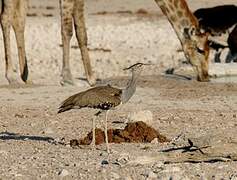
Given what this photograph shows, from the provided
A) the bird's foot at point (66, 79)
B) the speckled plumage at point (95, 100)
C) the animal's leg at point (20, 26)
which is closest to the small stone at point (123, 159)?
the speckled plumage at point (95, 100)

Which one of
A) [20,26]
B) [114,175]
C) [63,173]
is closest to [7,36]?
[20,26]

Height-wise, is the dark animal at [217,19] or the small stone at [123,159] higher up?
the small stone at [123,159]

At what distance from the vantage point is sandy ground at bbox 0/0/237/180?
7969 millimetres

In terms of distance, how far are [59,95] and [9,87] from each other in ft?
4.46

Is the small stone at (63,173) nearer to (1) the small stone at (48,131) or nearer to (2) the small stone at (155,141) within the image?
(2) the small stone at (155,141)

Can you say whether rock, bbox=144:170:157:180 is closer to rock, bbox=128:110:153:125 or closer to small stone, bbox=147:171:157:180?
small stone, bbox=147:171:157:180

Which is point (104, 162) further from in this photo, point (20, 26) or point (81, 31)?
point (20, 26)

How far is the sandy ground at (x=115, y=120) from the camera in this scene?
797 centimetres

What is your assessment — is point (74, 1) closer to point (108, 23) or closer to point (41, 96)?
point (41, 96)

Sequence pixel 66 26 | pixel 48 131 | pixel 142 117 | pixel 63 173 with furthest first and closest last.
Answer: pixel 66 26
pixel 142 117
pixel 48 131
pixel 63 173

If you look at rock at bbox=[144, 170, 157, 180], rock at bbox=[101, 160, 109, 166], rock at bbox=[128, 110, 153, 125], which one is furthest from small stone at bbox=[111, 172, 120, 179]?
rock at bbox=[128, 110, 153, 125]

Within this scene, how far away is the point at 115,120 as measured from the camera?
11.9m

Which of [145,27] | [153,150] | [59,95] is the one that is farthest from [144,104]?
[145,27]

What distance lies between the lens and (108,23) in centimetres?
3441
